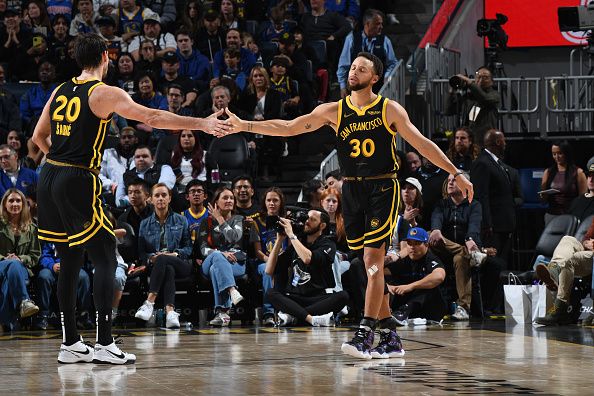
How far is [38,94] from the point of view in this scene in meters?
15.0

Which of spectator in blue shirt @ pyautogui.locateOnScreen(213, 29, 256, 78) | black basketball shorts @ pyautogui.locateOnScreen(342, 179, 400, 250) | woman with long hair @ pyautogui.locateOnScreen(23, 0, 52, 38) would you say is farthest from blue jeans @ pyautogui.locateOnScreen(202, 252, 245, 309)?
woman with long hair @ pyautogui.locateOnScreen(23, 0, 52, 38)

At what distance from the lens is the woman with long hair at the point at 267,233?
452 inches

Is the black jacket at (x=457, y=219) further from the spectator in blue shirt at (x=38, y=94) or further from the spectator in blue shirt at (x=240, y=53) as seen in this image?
the spectator in blue shirt at (x=38, y=94)

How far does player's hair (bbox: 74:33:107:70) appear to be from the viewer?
755cm

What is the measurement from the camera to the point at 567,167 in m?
13.1

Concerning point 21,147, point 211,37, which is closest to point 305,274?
point 21,147

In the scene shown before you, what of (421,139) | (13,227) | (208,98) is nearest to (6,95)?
(208,98)

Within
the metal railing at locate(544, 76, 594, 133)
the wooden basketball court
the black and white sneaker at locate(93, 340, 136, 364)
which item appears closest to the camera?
the wooden basketball court

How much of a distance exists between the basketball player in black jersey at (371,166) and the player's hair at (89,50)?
0.99 m

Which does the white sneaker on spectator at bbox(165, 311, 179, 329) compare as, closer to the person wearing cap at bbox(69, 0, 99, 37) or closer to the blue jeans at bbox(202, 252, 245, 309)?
the blue jeans at bbox(202, 252, 245, 309)

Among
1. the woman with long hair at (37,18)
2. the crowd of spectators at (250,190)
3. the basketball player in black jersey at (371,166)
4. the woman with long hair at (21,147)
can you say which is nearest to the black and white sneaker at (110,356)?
the basketball player in black jersey at (371,166)

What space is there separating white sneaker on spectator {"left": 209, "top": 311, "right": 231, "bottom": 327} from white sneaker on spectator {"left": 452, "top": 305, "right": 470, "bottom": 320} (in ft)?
7.82

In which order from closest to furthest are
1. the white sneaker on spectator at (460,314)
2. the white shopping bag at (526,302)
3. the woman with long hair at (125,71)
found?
the white shopping bag at (526,302)
the white sneaker on spectator at (460,314)
the woman with long hair at (125,71)

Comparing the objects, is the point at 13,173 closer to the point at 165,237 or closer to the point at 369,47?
the point at 165,237
